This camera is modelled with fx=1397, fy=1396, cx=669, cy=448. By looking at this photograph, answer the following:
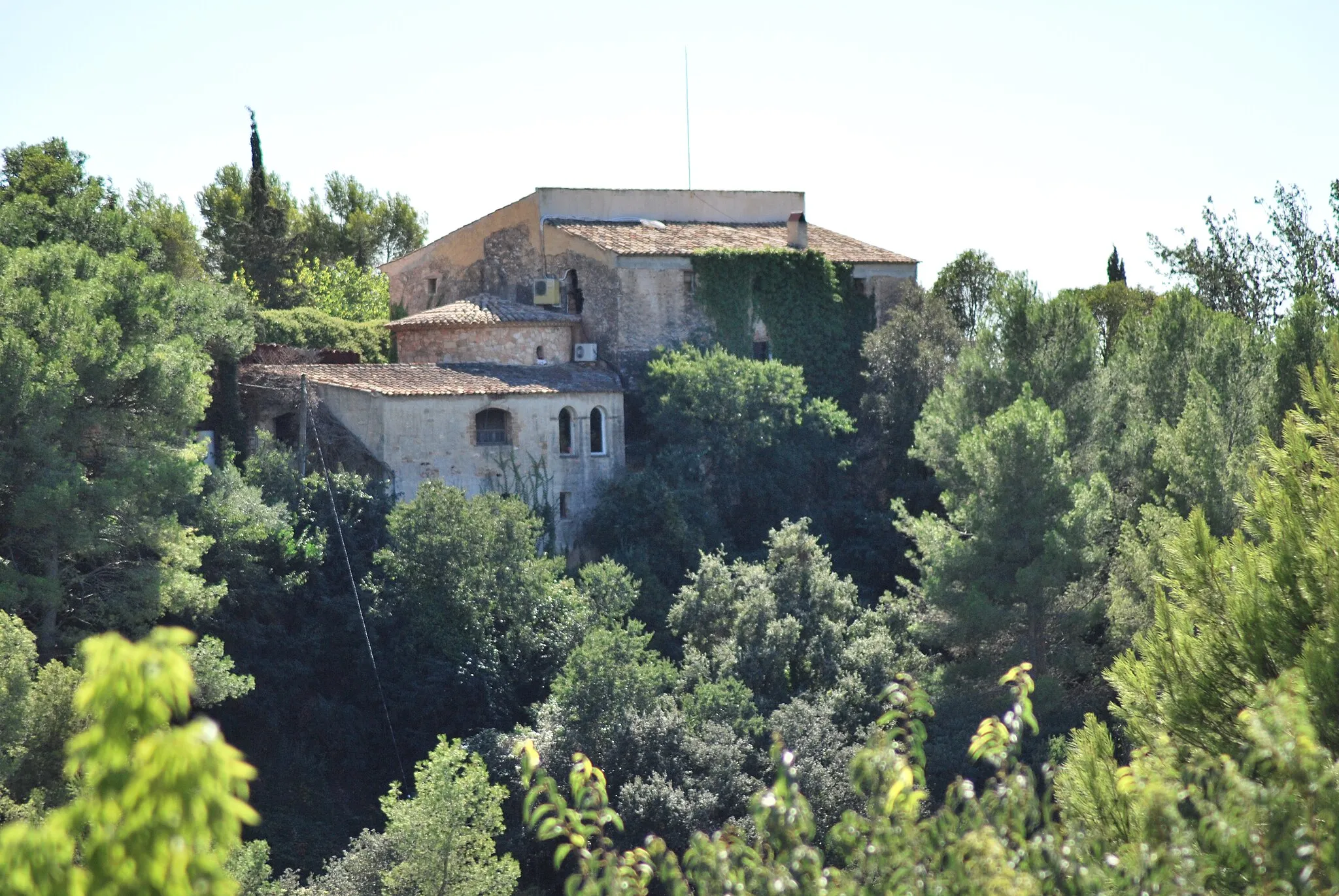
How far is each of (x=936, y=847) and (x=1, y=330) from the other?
1701 cm

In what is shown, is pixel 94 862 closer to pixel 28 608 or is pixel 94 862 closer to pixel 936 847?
pixel 936 847

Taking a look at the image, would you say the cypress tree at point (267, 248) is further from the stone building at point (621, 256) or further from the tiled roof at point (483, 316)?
the tiled roof at point (483, 316)

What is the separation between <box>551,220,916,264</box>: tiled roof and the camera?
3256 cm

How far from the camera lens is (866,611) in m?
26.9

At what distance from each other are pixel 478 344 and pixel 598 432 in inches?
129

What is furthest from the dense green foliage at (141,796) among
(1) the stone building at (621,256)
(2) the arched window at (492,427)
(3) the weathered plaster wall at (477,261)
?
(3) the weathered plaster wall at (477,261)

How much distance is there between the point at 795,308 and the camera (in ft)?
111

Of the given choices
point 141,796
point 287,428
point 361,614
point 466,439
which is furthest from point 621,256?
point 141,796

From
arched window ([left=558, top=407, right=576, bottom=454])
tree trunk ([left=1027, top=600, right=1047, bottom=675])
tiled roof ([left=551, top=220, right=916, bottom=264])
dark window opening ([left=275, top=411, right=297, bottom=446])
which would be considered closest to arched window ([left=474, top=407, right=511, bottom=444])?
arched window ([left=558, top=407, right=576, bottom=454])

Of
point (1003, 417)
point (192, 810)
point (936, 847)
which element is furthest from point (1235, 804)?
point (1003, 417)

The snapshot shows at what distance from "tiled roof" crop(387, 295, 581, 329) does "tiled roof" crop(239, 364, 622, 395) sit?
1.06m

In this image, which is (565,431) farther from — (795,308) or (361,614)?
(795,308)

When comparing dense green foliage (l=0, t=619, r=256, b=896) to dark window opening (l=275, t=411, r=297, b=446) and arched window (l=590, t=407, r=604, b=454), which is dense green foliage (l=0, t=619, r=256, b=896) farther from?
arched window (l=590, t=407, r=604, b=454)

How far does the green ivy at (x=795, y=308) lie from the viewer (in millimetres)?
33031
